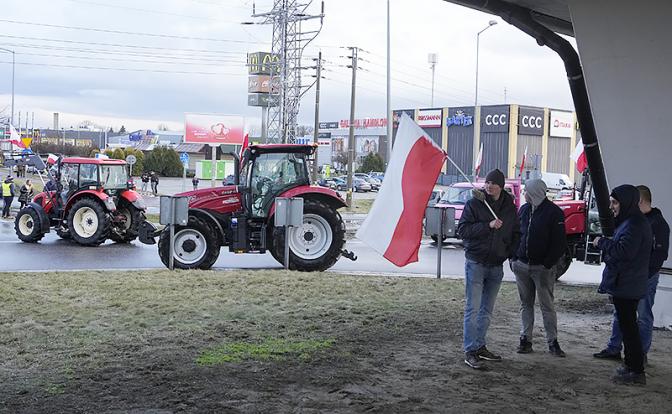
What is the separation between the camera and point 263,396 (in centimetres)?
582

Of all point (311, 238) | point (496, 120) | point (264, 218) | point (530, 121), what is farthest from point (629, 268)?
point (530, 121)

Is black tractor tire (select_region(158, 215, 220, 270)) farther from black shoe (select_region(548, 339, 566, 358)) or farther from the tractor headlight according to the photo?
black shoe (select_region(548, 339, 566, 358))

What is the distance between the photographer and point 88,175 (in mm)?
19609

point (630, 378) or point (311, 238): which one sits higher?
point (311, 238)

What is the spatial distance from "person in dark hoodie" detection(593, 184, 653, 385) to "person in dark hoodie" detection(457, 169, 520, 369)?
924 millimetres

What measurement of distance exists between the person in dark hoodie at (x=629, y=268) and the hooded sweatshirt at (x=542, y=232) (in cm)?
71

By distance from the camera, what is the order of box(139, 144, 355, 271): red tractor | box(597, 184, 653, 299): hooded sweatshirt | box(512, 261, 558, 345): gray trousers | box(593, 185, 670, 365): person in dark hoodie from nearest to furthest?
1. box(597, 184, 653, 299): hooded sweatshirt
2. box(593, 185, 670, 365): person in dark hoodie
3. box(512, 261, 558, 345): gray trousers
4. box(139, 144, 355, 271): red tractor

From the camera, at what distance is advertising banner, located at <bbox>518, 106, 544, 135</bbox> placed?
74.3 metres

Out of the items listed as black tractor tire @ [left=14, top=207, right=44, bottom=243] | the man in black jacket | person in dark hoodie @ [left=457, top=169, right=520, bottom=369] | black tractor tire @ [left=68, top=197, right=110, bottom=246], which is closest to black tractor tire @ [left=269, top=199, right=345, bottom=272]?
black tractor tire @ [left=68, top=197, right=110, bottom=246]

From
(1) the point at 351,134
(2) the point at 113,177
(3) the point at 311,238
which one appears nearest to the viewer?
(3) the point at 311,238

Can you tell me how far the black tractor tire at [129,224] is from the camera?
1958 centimetres

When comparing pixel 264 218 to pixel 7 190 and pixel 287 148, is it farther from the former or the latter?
pixel 7 190

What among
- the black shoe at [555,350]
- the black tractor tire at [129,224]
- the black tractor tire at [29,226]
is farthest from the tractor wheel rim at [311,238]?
the black tractor tire at [29,226]

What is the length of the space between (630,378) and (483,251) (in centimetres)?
168
